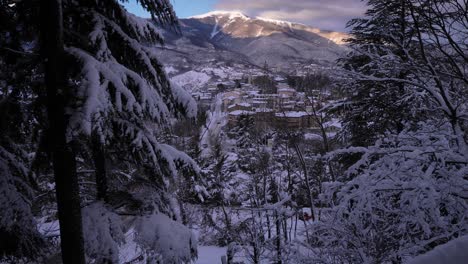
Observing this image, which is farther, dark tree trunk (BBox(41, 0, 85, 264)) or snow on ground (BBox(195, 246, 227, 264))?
snow on ground (BBox(195, 246, 227, 264))

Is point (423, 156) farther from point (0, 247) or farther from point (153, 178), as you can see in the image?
point (0, 247)

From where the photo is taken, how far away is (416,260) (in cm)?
158

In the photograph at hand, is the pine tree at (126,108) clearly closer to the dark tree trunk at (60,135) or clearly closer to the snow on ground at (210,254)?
the dark tree trunk at (60,135)

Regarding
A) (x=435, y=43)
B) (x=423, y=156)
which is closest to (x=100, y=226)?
(x=423, y=156)

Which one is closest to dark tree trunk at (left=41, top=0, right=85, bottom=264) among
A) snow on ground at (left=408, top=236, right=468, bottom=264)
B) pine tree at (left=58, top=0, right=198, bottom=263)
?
pine tree at (left=58, top=0, right=198, bottom=263)

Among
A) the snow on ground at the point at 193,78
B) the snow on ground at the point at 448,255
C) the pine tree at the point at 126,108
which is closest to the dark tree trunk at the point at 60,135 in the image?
the pine tree at the point at 126,108

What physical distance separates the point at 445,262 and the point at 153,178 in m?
4.06

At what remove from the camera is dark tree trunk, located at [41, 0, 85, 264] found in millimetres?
3627

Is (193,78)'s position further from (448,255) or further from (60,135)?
(448,255)

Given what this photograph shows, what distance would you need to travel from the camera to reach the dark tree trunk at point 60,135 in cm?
363

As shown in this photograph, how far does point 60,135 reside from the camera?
12.1ft

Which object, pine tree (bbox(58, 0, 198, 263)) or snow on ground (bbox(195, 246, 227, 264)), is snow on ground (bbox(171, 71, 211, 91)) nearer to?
snow on ground (bbox(195, 246, 227, 264))

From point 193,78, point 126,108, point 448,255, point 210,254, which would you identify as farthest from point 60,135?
point 193,78

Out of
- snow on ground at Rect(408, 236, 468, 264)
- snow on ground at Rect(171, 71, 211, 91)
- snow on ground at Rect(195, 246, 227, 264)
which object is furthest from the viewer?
snow on ground at Rect(171, 71, 211, 91)
